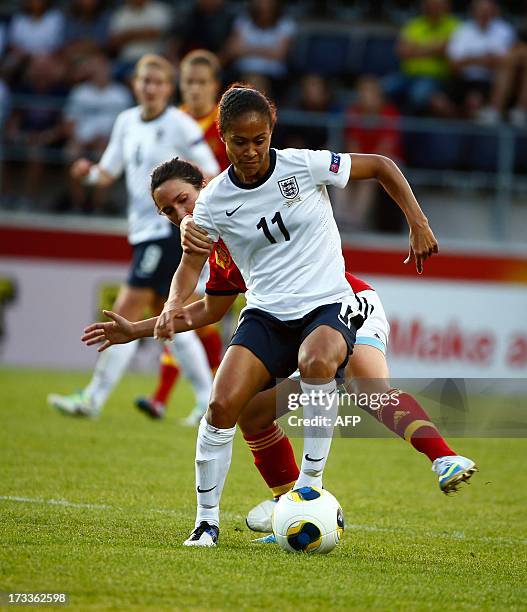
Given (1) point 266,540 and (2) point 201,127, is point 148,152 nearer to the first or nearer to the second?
(2) point 201,127

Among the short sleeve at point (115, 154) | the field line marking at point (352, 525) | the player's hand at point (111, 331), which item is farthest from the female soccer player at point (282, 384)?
the short sleeve at point (115, 154)

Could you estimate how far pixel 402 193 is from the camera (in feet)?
17.2

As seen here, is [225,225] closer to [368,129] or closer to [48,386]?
[48,386]

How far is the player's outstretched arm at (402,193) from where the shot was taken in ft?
16.9

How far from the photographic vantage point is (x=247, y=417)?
17.8 ft

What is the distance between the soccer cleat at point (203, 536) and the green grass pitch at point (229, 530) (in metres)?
0.08

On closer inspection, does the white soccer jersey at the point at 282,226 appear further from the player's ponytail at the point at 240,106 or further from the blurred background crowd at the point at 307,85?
the blurred background crowd at the point at 307,85

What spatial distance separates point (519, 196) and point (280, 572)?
1070 cm

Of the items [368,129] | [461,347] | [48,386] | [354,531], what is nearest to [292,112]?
[368,129]

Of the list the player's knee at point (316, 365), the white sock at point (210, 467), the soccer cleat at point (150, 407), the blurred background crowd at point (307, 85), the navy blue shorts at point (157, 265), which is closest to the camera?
the player's knee at point (316, 365)

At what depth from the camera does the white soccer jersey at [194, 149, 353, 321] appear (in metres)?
5.13

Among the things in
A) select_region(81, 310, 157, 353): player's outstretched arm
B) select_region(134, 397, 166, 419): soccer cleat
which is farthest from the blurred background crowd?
select_region(81, 310, 157, 353): player's outstretched arm

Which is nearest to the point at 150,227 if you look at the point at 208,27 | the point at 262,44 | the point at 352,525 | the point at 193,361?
the point at 193,361

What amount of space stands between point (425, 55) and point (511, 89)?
1.20m
